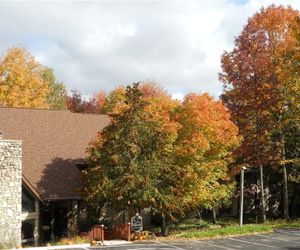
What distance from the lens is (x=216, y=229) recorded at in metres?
30.4

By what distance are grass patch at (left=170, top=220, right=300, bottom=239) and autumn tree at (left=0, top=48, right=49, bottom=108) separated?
65.5 feet

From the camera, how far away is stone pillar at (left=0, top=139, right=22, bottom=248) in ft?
84.6

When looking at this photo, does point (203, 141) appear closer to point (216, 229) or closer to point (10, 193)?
point (216, 229)

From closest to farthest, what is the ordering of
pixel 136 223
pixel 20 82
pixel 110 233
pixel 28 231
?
pixel 136 223, pixel 28 231, pixel 110 233, pixel 20 82

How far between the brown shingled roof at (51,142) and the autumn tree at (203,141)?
277 inches

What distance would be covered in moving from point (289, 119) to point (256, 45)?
580 centimetres

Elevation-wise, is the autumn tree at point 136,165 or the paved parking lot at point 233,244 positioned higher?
the autumn tree at point 136,165

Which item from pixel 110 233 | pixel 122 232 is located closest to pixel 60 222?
pixel 110 233

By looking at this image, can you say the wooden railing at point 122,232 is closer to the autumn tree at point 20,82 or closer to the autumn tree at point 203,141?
the autumn tree at point 203,141

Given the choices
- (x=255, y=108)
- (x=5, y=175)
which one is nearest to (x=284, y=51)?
(x=255, y=108)

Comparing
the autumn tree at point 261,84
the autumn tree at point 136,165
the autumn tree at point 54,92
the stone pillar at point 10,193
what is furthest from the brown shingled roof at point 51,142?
the autumn tree at point 54,92

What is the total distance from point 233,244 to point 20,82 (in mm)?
26931

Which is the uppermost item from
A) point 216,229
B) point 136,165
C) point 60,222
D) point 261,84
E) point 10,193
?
point 261,84

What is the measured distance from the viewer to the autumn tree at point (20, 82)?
4456cm
